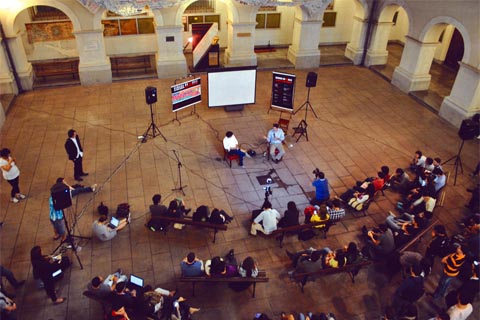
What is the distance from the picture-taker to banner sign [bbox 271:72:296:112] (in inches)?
509

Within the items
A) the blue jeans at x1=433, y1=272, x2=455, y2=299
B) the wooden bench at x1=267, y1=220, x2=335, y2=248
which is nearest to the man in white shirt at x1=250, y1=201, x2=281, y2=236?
the wooden bench at x1=267, y1=220, x2=335, y2=248

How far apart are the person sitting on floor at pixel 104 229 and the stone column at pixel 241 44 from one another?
417 inches

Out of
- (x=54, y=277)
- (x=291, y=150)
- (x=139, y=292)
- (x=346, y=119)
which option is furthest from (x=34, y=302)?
(x=346, y=119)

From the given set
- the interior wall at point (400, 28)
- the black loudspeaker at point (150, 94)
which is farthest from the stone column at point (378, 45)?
the black loudspeaker at point (150, 94)

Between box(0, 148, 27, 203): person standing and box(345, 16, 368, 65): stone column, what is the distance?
15265 millimetres

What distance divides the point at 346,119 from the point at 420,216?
20.3 ft

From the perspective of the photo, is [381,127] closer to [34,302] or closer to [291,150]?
[291,150]

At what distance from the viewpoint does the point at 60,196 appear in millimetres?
7289

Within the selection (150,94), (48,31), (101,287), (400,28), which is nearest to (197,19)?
(48,31)

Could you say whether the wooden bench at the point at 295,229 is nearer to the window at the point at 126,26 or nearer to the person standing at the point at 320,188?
the person standing at the point at 320,188

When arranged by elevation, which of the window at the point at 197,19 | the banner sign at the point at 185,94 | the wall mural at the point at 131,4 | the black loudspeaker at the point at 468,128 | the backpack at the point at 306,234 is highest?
the wall mural at the point at 131,4

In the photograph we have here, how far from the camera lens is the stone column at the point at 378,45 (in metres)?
17.7

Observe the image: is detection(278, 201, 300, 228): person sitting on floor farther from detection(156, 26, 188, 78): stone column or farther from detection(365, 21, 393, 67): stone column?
detection(365, 21, 393, 67): stone column

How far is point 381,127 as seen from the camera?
13602 mm
